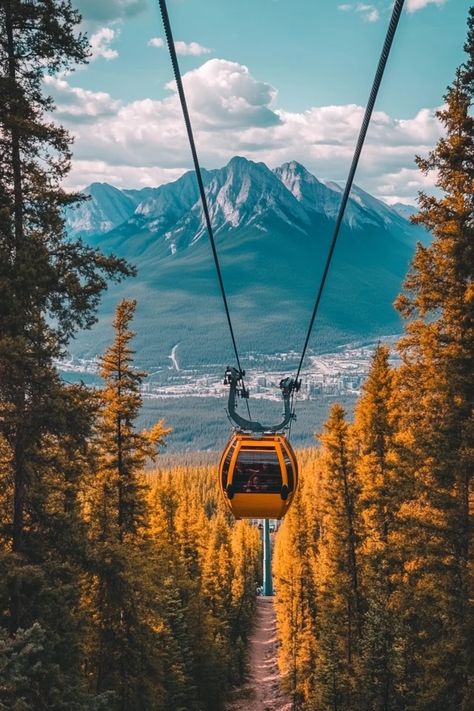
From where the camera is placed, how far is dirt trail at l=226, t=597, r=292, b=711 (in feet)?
131

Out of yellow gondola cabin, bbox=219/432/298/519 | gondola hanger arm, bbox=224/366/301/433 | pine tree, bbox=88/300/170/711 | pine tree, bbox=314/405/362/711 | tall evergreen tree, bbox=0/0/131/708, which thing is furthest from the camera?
pine tree, bbox=314/405/362/711

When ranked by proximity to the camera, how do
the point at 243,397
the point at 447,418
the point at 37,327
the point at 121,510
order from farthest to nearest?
the point at 121,510 < the point at 243,397 < the point at 447,418 < the point at 37,327

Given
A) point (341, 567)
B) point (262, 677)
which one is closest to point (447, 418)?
point (341, 567)

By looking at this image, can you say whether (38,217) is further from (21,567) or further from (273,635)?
(273,635)

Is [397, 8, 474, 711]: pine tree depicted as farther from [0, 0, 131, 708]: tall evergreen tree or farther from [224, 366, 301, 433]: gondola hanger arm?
[0, 0, 131, 708]: tall evergreen tree

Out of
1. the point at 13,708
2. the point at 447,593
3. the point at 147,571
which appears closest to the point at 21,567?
the point at 13,708

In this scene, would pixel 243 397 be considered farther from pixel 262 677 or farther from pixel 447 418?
pixel 262 677

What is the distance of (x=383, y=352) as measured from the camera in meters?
24.0

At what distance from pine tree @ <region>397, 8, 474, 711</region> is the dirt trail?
27120 millimetres

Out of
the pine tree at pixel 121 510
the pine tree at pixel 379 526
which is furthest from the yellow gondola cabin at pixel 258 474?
the pine tree at pixel 121 510

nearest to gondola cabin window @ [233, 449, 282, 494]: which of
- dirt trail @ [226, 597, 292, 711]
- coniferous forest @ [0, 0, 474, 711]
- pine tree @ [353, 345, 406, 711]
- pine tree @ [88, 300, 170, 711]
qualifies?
coniferous forest @ [0, 0, 474, 711]

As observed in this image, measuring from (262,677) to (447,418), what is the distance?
1552 inches

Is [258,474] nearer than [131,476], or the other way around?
[258,474]

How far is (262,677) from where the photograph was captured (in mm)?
47094
